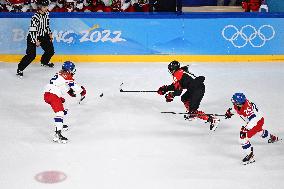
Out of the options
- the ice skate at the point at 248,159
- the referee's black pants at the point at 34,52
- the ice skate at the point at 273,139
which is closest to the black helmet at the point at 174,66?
the ice skate at the point at 273,139

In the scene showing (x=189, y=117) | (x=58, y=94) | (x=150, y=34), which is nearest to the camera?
(x=58, y=94)

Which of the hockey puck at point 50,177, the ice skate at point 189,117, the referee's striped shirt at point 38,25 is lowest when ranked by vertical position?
the hockey puck at point 50,177

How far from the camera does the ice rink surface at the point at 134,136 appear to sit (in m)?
5.99

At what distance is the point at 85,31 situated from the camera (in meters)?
10.4

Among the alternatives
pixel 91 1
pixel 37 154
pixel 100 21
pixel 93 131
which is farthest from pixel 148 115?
pixel 91 1

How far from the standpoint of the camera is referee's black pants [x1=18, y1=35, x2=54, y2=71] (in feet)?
31.2

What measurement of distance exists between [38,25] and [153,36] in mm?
2236

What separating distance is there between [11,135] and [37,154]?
0.74m

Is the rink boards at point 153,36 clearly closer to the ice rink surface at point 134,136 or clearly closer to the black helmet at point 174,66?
the ice rink surface at point 134,136

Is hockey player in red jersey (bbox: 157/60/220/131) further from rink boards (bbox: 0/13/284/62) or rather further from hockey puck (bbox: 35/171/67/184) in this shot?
rink boards (bbox: 0/13/284/62)

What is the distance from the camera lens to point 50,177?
5.96 metres

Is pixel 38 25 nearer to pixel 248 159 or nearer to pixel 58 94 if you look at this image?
pixel 58 94

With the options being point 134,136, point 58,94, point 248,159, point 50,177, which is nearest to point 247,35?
point 134,136

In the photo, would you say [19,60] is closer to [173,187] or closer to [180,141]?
[180,141]
